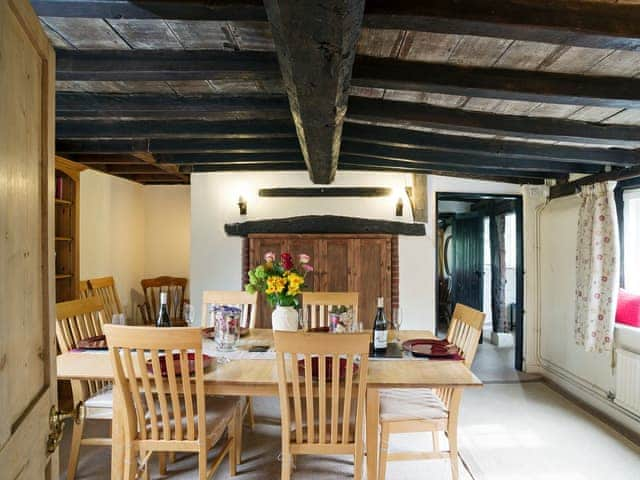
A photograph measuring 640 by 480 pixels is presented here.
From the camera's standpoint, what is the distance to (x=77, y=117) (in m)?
2.59

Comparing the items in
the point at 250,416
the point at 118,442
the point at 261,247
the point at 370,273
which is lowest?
the point at 250,416

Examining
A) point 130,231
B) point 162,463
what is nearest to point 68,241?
point 130,231

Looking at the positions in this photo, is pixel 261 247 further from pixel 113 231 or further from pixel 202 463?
pixel 202 463

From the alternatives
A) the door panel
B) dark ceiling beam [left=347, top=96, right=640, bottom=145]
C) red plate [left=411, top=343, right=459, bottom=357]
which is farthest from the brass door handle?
the door panel

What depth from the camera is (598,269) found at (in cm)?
307

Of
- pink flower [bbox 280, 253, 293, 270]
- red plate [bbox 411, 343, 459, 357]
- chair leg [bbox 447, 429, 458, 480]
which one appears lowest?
chair leg [bbox 447, 429, 458, 480]

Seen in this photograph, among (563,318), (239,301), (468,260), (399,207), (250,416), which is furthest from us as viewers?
(468,260)

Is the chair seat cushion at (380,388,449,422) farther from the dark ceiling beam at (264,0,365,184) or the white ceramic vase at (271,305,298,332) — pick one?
the dark ceiling beam at (264,0,365,184)

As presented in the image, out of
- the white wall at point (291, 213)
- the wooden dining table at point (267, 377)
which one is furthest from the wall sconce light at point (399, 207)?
the wooden dining table at point (267, 377)

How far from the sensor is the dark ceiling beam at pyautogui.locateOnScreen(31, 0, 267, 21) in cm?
131

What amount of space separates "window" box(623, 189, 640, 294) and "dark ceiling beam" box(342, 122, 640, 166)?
0.54 m

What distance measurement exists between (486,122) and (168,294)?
13.7 ft

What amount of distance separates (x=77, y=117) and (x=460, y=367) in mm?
2749

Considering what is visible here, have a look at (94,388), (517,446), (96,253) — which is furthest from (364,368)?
(96,253)
